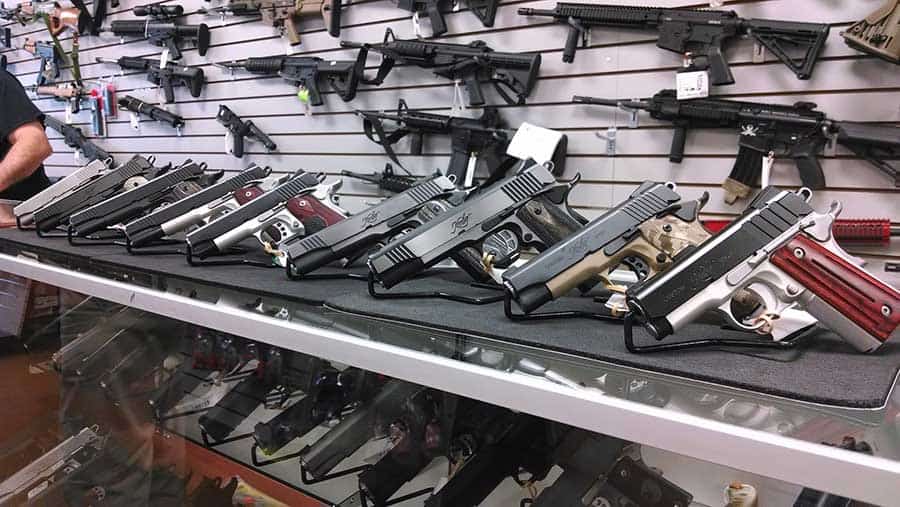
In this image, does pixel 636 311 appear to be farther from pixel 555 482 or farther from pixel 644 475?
pixel 555 482

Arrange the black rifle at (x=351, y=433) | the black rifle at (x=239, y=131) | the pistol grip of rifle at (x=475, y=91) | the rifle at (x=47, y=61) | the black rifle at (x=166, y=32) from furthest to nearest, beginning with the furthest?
the rifle at (x=47, y=61) → the black rifle at (x=166, y=32) → the black rifle at (x=239, y=131) → the pistol grip of rifle at (x=475, y=91) → the black rifle at (x=351, y=433)

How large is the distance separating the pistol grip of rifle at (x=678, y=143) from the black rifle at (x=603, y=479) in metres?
1.28

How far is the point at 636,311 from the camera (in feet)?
3.30

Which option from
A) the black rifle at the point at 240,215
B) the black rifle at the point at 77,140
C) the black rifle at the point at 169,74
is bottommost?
the black rifle at the point at 77,140

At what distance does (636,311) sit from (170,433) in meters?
1.82

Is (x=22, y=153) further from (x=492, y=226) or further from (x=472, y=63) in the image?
(x=492, y=226)

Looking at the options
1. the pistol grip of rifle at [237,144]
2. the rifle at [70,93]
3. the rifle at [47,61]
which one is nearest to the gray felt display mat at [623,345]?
→ the pistol grip of rifle at [237,144]

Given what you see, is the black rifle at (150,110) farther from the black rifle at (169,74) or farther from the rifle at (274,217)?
the rifle at (274,217)

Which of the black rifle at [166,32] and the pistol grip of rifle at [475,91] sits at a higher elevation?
the black rifle at [166,32]

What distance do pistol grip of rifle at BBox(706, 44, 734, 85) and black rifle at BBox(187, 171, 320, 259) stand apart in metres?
1.38

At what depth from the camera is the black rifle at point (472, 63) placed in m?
2.31

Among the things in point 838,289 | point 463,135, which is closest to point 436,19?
point 463,135

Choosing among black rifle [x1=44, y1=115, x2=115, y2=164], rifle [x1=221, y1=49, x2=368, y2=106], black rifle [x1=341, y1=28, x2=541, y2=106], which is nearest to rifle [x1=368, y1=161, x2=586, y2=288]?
black rifle [x1=341, y1=28, x2=541, y2=106]

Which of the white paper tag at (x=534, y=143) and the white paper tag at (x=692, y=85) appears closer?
the white paper tag at (x=692, y=85)
